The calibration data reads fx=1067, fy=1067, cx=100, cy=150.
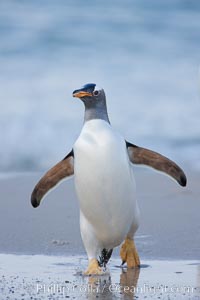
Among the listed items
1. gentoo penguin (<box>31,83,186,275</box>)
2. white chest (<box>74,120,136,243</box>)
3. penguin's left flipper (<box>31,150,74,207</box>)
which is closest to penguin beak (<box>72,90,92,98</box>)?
gentoo penguin (<box>31,83,186,275</box>)

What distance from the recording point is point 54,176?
268 inches

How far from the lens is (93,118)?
21.8 feet

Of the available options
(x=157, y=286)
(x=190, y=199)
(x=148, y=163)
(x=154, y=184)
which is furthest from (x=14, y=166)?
(x=157, y=286)

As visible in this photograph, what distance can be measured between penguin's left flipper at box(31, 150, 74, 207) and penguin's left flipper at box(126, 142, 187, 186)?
39 cm

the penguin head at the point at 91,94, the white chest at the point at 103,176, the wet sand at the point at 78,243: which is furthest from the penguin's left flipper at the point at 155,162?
the wet sand at the point at 78,243

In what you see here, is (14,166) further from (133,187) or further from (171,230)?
(133,187)

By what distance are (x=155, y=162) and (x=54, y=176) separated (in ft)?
2.14

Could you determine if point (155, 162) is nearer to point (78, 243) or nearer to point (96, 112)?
point (96, 112)

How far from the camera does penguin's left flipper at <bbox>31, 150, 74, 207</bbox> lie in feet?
22.1

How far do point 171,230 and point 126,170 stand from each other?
57.4 inches

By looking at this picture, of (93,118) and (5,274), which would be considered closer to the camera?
(5,274)

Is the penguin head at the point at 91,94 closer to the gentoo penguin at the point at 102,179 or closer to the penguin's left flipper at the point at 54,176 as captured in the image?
the gentoo penguin at the point at 102,179

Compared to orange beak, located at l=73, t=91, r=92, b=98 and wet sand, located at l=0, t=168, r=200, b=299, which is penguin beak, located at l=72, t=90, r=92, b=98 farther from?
wet sand, located at l=0, t=168, r=200, b=299

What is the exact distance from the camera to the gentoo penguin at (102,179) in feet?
21.1
